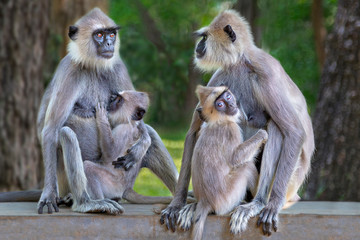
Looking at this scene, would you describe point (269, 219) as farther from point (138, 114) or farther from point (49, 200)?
point (49, 200)

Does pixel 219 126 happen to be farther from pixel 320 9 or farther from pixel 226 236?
pixel 320 9

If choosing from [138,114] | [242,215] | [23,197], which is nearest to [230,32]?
[138,114]

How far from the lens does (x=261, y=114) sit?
15.6 ft

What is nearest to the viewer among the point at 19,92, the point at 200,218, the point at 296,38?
the point at 200,218

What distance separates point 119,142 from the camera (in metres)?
5.02

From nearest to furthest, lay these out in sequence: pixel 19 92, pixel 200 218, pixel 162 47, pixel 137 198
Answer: pixel 200 218 → pixel 137 198 → pixel 19 92 → pixel 162 47

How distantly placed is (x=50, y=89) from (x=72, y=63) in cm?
32

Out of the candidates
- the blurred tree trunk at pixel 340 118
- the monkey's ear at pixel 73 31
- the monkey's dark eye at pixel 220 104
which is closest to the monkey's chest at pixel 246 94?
the monkey's dark eye at pixel 220 104

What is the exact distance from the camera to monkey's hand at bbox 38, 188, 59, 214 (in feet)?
15.2

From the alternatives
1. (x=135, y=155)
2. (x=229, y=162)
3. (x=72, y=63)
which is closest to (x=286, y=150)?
(x=229, y=162)

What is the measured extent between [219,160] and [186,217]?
1.64 ft

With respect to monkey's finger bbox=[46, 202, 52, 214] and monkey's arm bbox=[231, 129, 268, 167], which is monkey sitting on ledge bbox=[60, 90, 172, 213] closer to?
monkey's finger bbox=[46, 202, 52, 214]

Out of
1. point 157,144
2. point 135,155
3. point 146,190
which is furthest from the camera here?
point 146,190

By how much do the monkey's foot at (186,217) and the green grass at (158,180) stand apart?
4.60m
